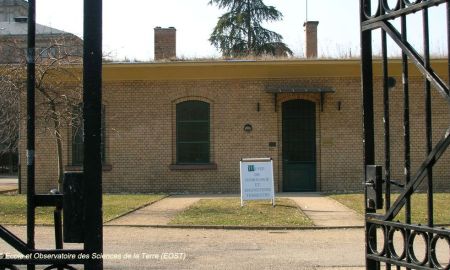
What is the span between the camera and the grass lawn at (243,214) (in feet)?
42.8

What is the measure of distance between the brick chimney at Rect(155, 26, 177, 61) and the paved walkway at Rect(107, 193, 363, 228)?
25.4ft

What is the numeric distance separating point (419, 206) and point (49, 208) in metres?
9.74

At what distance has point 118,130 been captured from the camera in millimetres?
21562

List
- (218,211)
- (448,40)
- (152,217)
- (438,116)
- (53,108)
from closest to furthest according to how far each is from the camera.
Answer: (448,40)
(152,217)
(218,211)
(53,108)
(438,116)

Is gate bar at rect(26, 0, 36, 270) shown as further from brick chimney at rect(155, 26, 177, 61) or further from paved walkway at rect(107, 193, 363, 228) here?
brick chimney at rect(155, 26, 177, 61)

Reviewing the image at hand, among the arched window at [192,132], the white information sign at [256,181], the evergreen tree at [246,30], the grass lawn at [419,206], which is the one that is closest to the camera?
the grass lawn at [419,206]

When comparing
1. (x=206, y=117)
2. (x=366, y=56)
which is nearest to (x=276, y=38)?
(x=206, y=117)

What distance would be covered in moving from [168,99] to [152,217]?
8.13 metres

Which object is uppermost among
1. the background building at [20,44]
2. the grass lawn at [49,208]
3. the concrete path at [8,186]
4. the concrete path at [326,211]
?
the background building at [20,44]

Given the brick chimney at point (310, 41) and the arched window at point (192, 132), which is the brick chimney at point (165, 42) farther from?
the brick chimney at point (310, 41)

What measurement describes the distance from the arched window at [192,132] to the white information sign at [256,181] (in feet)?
18.7

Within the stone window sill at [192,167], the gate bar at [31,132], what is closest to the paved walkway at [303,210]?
the stone window sill at [192,167]

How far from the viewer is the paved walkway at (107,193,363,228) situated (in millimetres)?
13141

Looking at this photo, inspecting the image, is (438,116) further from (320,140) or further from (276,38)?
(276,38)
